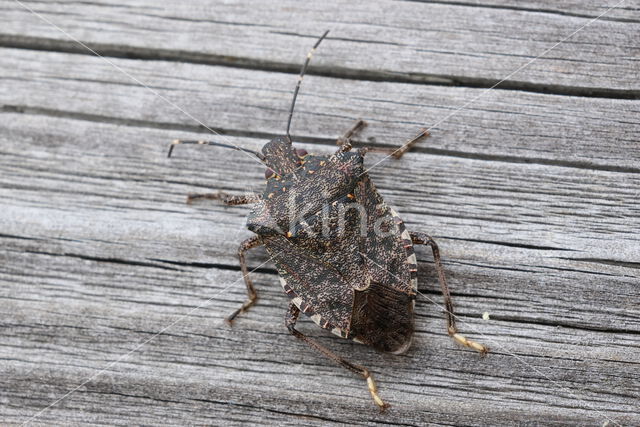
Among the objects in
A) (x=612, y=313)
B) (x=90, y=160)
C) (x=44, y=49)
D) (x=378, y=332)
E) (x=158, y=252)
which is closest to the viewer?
(x=378, y=332)

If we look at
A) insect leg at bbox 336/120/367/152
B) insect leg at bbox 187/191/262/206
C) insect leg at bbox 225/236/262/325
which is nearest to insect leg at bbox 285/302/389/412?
insect leg at bbox 225/236/262/325

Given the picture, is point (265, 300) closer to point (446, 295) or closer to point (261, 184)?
point (261, 184)

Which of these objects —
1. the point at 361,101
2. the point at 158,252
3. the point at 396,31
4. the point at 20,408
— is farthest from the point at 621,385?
the point at 20,408

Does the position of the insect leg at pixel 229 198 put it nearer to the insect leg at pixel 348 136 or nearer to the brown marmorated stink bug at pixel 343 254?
the brown marmorated stink bug at pixel 343 254

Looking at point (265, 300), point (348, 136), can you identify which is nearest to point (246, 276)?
point (265, 300)

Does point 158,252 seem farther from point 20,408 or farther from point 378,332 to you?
point 378,332

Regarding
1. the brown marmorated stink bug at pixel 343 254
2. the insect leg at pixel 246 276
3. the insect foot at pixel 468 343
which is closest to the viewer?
the brown marmorated stink bug at pixel 343 254

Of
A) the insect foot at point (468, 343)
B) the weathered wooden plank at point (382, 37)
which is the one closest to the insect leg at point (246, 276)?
the insect foot at point (468, 343)
